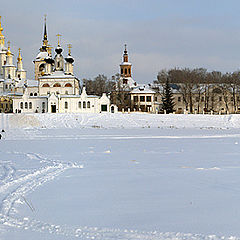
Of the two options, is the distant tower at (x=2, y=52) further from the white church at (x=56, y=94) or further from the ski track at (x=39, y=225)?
the ski track at (x=39, y=225)

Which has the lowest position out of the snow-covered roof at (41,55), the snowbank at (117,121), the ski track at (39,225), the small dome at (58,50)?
the ski track at (39,225)

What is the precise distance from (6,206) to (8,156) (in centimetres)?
858

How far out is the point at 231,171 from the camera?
1109 centimetres

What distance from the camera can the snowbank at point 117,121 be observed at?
44000 millimetres

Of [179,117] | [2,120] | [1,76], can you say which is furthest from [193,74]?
[2,120]

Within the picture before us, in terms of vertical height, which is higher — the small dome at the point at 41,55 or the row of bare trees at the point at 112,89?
the small dome at the point at 41,55

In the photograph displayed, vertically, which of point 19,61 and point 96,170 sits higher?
point 19,61

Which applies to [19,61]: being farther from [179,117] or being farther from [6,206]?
[6,206]

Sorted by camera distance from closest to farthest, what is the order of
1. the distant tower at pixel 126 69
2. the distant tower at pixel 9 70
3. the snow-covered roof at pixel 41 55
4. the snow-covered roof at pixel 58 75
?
1. the snow-covered roof at pixel 58 75
2. the distant tower at pixel 9 70
3. the snow-covered roof at pixel 41 55
4. the distant tower at pixel 126 69

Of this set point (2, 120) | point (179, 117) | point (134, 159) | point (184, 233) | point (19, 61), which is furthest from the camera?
point (19, 61)

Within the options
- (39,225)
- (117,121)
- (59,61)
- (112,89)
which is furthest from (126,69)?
(39,225)

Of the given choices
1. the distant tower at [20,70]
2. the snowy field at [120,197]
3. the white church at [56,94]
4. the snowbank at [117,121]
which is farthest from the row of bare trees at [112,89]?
the snowy field at [120,197]

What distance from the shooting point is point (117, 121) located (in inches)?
1841

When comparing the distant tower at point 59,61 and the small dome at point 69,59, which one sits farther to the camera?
the distant tower at point 59,61
